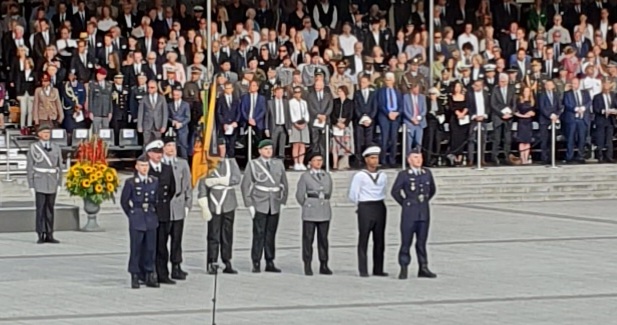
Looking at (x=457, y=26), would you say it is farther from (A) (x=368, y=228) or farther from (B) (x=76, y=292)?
(B) (x=76, y=292)

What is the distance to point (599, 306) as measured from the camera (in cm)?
1600

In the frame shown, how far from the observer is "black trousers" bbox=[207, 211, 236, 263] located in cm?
1869

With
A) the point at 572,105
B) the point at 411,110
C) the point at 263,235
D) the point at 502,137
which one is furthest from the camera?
the point at 502,137

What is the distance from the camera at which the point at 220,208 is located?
18703 millimetres

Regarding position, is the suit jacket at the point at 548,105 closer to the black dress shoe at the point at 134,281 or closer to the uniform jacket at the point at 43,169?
the uniform jacket at the point at 43,169

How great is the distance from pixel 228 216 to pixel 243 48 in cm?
1088

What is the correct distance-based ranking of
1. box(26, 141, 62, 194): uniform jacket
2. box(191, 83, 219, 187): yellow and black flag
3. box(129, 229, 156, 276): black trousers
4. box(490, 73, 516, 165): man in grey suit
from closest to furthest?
box(191, 83, 219, 187): yellow and black flag < box(129, 229, 156, 276): black trousers < box(26, 141, 62, 194): uniform jacket < box(490, 73, 516, 165): man in grey suit

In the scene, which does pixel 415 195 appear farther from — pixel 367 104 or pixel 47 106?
pixel 47 106

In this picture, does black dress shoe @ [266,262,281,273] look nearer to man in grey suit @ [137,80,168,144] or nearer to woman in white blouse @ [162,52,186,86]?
man in grey suit @ [137,80,168,144]

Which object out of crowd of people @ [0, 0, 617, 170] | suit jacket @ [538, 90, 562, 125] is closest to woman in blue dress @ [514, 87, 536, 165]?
crowd of people @ [0, 0, 617, 170]

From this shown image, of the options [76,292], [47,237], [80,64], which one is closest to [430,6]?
[80,64]

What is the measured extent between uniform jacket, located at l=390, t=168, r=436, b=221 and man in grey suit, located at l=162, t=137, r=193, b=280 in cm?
245

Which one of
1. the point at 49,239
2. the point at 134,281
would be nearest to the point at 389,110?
the point at 49,239

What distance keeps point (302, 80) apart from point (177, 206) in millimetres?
10768
